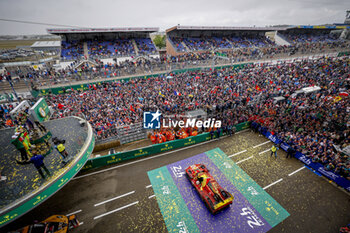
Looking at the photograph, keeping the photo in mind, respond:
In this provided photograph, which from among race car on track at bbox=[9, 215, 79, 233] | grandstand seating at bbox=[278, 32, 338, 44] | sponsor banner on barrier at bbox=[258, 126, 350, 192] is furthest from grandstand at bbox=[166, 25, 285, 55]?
race car on track at bbox=[9, 215, 79, 233]

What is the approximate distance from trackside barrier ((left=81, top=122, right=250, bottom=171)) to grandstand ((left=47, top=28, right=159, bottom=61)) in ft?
96.1

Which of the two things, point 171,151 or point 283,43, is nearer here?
point 171,151

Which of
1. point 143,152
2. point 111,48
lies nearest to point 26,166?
point 143,152

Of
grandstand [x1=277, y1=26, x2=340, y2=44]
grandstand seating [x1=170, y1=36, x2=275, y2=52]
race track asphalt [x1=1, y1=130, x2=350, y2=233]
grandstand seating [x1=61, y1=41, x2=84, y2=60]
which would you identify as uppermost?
grandstand [x1=277, y1=26, x2=340, y2=44]

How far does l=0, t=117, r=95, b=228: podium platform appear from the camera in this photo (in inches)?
249

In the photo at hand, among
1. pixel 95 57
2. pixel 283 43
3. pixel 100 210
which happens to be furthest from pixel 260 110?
pixel 283 43

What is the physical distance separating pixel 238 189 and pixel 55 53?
6967 centimetres

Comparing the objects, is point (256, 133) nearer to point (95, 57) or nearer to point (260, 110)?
point (260, 110)

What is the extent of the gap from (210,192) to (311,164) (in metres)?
10.2

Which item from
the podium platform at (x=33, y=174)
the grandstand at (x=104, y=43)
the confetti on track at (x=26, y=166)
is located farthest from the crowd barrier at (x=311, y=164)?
the grandstand at (x=104, y=43)

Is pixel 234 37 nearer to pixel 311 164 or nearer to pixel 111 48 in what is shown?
pixel 111 48

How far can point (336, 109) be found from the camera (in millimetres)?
16578

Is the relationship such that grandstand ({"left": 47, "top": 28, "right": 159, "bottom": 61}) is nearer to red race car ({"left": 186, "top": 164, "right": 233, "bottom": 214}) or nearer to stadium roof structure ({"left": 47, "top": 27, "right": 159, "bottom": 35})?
stadium roof structure ({"left": 47, "top": 27, "right": 159, "bottom": 35})

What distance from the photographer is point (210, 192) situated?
977cm
